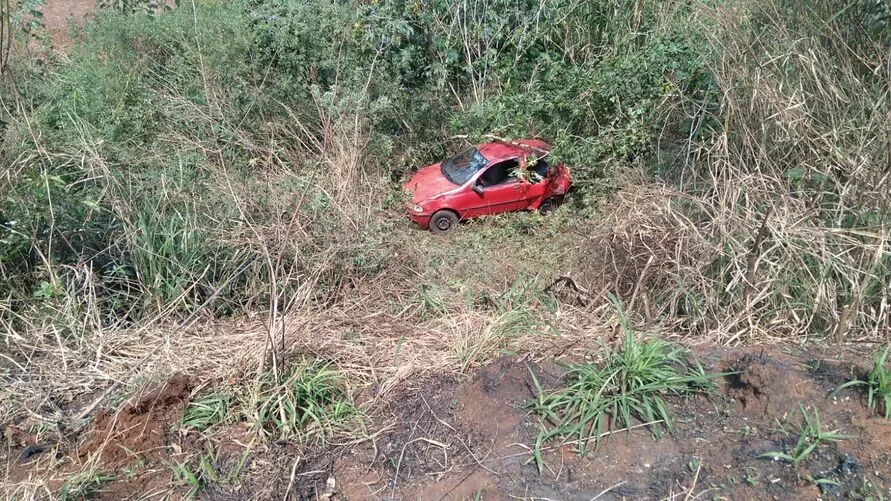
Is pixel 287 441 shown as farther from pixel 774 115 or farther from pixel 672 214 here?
pixel 774 115

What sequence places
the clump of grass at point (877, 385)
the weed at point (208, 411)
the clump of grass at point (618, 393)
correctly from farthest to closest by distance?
the weed at point (208, 411) < the clump of grass at point (618, 393) < the clump of grass at point (877, 385)

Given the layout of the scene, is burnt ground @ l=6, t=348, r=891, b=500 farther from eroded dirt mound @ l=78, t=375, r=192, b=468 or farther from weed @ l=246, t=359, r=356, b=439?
weed @ l=246, t=359, r=356, b=439

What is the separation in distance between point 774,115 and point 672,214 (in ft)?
3.78

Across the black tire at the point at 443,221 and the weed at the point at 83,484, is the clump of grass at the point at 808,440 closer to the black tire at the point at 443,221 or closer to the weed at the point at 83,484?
the weed at the point at 83,484

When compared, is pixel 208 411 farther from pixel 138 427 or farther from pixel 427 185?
pixel 427 185

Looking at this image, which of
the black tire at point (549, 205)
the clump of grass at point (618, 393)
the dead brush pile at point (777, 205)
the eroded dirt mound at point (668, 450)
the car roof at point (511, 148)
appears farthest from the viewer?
the black tire at point (549, 205)

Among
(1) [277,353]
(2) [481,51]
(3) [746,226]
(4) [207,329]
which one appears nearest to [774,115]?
(3) [746,226]

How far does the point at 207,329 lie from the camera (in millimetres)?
5488

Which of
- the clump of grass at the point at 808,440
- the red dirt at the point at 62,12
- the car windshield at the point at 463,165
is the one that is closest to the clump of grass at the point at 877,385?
the clump of grass at the point at 808,440

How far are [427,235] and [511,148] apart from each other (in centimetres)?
194

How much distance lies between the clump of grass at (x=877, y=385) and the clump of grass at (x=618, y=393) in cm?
72

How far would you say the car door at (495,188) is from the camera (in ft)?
32.8

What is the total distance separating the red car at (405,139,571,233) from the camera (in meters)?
9.87

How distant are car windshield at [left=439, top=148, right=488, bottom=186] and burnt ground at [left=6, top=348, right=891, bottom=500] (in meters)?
5.91
